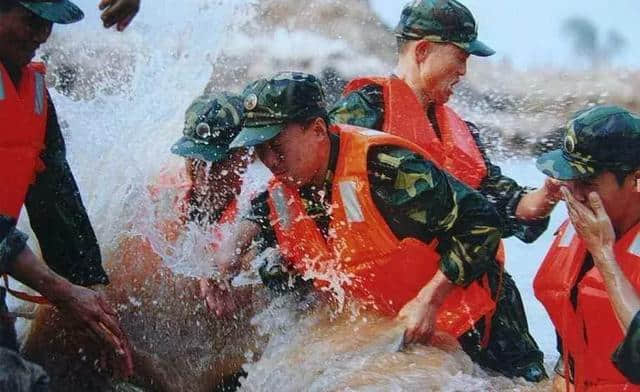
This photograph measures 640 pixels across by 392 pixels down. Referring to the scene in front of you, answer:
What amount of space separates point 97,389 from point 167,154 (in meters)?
0.69

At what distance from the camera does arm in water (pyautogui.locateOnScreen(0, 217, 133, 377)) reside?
2555mm

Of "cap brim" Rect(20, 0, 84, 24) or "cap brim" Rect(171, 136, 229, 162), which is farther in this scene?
"cap brim" Rect(171, 136, 229, 162)

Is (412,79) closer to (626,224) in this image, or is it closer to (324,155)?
(324,155)

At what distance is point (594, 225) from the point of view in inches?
92.2

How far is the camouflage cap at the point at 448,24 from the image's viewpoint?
2770 millimetres

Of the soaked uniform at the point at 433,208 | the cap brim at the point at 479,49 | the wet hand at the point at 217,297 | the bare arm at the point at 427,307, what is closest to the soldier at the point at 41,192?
the wet hand at the point at 217,297

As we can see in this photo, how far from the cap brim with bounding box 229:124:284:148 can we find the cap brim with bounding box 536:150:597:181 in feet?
2.24

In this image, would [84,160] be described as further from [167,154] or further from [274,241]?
[274,241]

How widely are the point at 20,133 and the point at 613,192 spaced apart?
1.48 m

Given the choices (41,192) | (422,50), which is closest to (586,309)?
(422,50)

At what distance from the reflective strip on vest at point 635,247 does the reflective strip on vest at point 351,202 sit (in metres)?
0.66

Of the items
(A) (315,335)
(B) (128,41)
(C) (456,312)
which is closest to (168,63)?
(B) (128,41)

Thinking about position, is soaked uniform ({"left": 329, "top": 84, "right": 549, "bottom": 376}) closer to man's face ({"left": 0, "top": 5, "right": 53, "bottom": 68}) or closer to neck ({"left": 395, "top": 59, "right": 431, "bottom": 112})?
neck ({"left": 395, "top": 59, "right": 431, "bottom": 112})

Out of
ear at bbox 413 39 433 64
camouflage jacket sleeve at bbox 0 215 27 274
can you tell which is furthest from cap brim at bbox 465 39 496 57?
camouflage jacket sleeve at bbox 0 215 27 274
